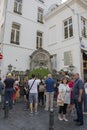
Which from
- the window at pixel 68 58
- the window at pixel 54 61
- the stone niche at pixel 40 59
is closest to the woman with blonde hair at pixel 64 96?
the window at pixel 68 58

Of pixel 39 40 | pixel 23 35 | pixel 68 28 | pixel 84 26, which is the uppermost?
pixel 84 26

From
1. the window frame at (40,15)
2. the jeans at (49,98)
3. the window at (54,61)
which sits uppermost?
the window frame at (40,15)

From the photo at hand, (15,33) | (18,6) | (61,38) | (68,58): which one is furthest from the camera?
(18,6)

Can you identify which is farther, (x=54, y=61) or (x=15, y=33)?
(x=54, y=61)

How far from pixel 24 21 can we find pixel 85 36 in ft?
21.9

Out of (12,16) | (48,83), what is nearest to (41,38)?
(12,16)

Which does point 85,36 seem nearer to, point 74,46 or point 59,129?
point 74,46

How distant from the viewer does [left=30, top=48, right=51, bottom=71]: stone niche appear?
15623 millimetres

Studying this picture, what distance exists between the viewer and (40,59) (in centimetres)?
1612

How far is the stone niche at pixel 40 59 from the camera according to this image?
1562 centimetres

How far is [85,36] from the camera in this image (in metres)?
15.2

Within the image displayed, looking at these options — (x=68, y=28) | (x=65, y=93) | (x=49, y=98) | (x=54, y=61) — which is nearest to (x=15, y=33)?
(x=54, y=61)

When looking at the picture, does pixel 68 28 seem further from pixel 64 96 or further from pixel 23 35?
pixel 64 96

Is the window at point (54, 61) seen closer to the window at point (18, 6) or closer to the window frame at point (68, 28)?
the window frame at point (68, 28)
